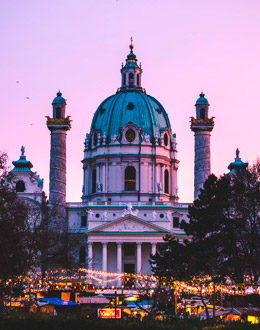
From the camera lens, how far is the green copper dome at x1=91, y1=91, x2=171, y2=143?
122062 millimetres

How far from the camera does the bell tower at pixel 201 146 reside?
10750cm

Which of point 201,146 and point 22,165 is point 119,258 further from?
point 22,165

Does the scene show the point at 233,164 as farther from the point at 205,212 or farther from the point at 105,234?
the point at 205,212

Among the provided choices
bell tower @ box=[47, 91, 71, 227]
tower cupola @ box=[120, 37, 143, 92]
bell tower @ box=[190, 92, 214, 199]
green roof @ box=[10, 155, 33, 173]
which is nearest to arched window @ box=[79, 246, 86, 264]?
bell tower @ box=[47, 91, 71, 227]

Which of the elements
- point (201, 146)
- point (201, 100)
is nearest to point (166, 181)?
point (201, 146)

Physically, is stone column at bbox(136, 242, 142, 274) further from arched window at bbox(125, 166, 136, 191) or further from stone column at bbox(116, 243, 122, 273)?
arched window at bbox(125, 166, 136, 191)

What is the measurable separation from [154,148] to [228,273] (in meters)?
54.8

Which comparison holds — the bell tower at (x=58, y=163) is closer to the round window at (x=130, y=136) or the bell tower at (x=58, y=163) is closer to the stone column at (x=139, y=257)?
the stone column at (x=139, y=257)

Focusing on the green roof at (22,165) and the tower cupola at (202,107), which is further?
the green roof at (22,165)

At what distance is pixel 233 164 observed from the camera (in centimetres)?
12788

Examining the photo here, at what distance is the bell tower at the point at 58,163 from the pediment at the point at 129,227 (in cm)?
609

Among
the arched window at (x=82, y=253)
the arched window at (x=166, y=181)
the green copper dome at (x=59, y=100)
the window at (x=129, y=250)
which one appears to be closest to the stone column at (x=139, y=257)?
the window at (x=129, y=250)

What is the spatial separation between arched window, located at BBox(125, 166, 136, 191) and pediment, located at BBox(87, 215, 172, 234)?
37.2 ft

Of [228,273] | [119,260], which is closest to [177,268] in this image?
[228,273]
